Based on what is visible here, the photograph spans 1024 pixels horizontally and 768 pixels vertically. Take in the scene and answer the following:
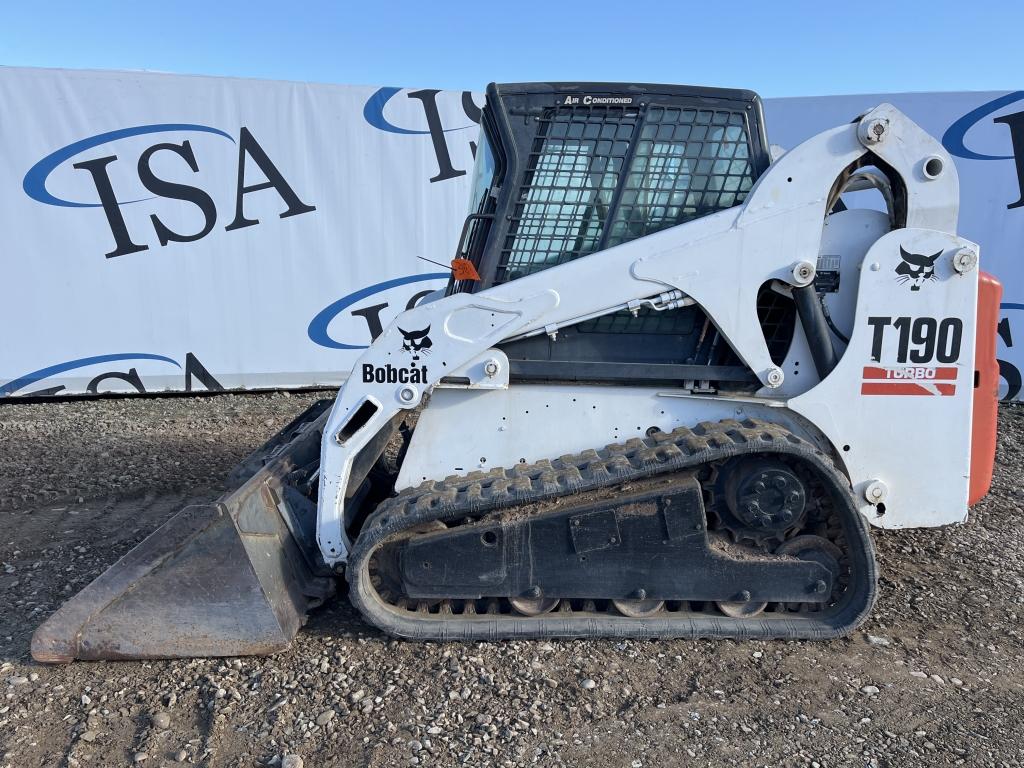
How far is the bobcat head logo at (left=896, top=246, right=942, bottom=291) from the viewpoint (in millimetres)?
2967

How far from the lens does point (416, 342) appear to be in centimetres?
301

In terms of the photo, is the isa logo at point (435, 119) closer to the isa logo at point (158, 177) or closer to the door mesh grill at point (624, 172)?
the isa logo at point (158, 177)

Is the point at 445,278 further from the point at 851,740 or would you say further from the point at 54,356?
the point at 851,740

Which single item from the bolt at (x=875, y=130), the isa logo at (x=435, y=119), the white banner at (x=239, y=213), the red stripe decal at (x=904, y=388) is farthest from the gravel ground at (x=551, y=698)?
the isa logo at (x=435, y=119)

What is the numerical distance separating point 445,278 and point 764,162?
18.4 feet

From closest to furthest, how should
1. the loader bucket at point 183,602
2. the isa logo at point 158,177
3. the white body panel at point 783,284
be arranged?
the loader bucket at point 183,602, the white body panel at point 783,284, the isa logo at point 158,177

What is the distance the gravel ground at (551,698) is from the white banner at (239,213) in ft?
14.8

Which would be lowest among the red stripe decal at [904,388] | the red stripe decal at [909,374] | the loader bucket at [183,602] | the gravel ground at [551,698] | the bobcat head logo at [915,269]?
the gravel ground at [551,698]

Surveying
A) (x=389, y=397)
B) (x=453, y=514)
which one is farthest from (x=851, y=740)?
(x=389, y=397)

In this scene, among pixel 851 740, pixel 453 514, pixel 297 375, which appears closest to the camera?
pixel 851 740

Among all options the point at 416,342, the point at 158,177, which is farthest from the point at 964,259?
the point at 158,177

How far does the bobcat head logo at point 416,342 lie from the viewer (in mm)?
3004

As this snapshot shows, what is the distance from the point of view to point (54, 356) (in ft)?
24.8

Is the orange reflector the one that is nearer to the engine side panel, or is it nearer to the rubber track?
the rubber track
